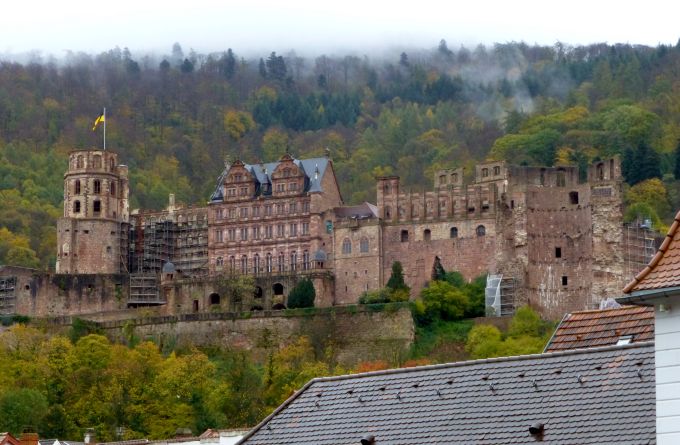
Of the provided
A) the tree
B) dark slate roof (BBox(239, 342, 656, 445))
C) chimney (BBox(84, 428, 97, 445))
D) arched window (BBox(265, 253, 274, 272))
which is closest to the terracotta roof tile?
dark slate roof (BBox(239, 342, 656, 445))

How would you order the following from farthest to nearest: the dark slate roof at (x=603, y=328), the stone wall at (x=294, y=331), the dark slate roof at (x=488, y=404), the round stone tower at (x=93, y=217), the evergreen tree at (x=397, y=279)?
the round stone tower at (x=93, y=217) → the evergreen tree at (x=397, y=279) → the stone wall at (x=294, y=331) → the dark slate roof at (x=603, y=328) → the dark slate roof at (x=488, y=404)

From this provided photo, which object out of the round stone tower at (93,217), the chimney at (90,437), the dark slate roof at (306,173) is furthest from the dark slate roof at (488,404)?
the round stone tower at (93,217)

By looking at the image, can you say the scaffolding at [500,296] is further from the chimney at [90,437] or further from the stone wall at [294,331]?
the chimney at [90,437]

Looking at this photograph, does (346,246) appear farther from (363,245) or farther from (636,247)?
(636,247)

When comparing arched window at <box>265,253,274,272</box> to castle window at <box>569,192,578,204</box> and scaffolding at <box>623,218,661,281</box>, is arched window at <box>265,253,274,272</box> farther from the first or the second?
scaffolding at <box>623,218,661,281</box>

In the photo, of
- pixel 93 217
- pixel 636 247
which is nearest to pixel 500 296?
pixel 636 247

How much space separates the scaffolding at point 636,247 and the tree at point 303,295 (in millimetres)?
21578

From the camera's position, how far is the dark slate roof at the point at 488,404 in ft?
91.2

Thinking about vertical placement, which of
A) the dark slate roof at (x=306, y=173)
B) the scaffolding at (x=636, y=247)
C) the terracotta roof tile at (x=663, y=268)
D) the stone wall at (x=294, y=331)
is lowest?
the terracotta roof tile at (x=663, y=268)

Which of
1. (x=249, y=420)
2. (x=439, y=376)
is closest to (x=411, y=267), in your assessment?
(x=249, y=420)

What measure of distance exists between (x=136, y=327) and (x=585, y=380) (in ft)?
373

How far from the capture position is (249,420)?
367 feet

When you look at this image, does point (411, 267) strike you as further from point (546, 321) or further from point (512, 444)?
point (512, 444)

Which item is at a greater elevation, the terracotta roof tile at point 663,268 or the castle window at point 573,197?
the castle window at point 573,197
